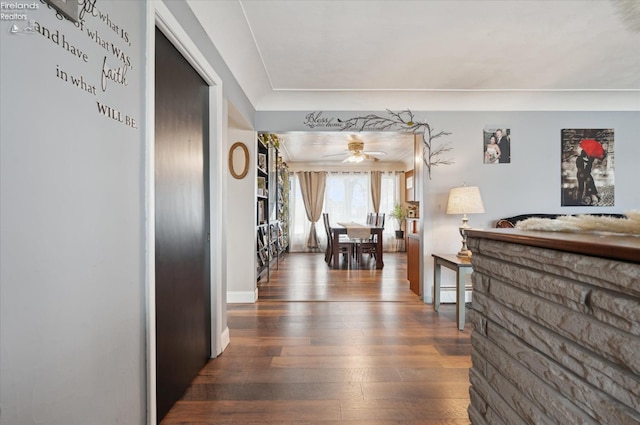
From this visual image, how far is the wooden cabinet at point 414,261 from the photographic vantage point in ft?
12.6

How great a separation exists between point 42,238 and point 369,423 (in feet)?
5.36

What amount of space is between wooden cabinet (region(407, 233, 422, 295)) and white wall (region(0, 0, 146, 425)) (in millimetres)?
3245

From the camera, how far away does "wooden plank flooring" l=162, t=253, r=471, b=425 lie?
64.6 inches

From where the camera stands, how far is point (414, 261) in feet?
13.2

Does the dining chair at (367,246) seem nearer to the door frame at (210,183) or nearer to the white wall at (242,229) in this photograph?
the white wall at (242,229)

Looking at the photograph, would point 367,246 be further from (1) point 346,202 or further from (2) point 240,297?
(2) point 240,297

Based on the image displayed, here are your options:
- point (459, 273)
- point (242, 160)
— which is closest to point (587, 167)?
point (459, 273)

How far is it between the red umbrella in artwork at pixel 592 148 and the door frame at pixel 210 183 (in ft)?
13.8

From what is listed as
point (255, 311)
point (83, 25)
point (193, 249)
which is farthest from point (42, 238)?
point (255, 311)

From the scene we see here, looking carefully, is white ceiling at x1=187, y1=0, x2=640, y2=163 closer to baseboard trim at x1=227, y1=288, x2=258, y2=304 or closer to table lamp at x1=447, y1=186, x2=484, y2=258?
table lamp at x1=447, y1=186, x2=484, y2=258

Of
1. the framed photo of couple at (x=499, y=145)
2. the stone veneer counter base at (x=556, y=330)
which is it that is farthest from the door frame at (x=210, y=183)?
the framed photo of couple at (x=499, y=145)

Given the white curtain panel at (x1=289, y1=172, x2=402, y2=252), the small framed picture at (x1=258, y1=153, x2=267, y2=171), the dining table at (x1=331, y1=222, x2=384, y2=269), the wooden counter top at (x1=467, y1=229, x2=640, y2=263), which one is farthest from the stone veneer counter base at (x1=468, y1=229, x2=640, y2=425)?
the white curtain panel at (x1=289, y1=172, x2=402, y2=252)

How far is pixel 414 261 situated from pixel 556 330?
340 centimetres

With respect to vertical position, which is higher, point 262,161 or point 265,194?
point 262,161
